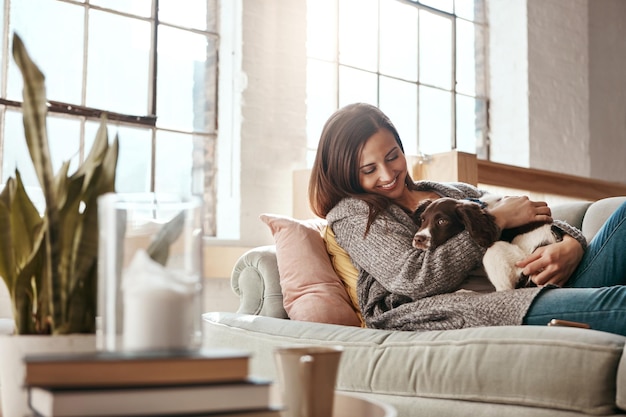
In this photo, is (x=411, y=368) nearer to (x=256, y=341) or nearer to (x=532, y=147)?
(x=256, y=341)

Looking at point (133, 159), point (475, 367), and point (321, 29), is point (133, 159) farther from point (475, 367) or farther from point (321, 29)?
point (475, 367)

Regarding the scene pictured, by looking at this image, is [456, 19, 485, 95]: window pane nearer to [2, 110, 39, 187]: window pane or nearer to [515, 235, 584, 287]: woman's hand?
[2, 110, 39, 187]: window pane

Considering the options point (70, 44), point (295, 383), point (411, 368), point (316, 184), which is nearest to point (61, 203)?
point (295, 383)

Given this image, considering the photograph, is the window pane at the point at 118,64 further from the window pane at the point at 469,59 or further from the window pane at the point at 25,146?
the window pane at the point at 469,59

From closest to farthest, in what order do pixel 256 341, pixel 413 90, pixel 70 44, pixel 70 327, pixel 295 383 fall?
pixel 295 383 < pixel 70 327 < pixel 256 341 < pixel 70 44 < pixel 413 90

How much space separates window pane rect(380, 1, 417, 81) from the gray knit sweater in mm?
2630

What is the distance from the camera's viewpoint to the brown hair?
2.15 meters

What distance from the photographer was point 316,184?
220 centimetres

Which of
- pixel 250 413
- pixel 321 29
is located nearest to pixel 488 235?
pixel 250 413

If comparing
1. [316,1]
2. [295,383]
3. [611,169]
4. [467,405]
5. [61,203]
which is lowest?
[467,405]

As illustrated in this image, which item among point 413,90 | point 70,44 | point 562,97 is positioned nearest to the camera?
point 70,44

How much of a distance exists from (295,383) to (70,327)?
1.10 feet

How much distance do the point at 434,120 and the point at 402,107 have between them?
0.98ft

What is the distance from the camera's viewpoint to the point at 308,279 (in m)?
2.14
